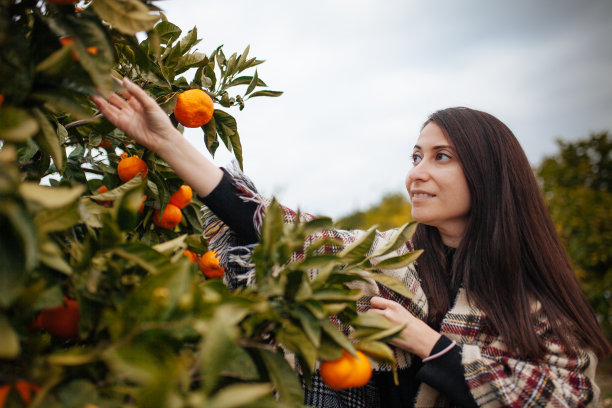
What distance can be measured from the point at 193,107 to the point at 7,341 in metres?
0.62

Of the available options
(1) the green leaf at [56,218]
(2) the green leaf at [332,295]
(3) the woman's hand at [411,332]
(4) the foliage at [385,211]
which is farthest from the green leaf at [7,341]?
(4) the foliage at [385,211]

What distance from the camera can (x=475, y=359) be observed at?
3.91 feet

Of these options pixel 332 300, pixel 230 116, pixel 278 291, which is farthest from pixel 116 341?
pixel 230 116

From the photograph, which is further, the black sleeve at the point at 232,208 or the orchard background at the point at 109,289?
the black sleeve at the point at 232,208

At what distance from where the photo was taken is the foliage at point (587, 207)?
446cm

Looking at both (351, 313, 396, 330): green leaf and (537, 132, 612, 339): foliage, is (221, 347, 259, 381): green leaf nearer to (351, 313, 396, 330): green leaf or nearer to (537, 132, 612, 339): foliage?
(351, 313, 396, 330): green leaf

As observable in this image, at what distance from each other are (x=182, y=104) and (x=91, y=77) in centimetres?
37

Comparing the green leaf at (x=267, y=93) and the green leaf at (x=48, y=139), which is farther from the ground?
the green leaf at (x=267, y=93)

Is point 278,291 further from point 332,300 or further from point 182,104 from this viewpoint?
point 182,104

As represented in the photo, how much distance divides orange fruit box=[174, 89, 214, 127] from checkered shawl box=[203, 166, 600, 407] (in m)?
0.23

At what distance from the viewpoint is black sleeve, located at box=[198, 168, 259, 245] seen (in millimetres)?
1093

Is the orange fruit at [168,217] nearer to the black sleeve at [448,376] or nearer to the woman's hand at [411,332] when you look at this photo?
the woman's hand at [411,332]

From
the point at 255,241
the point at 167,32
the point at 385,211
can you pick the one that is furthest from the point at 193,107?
the point at 385,211

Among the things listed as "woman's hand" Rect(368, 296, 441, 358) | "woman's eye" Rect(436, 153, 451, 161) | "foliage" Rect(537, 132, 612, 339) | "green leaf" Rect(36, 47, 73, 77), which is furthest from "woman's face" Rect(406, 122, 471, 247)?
"foliage" Rect(537, 132, 612, 339)
